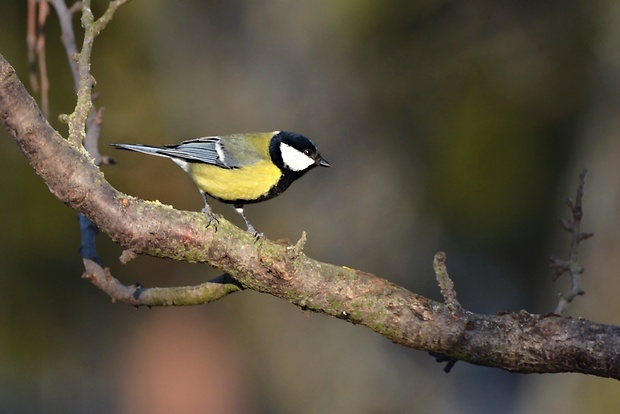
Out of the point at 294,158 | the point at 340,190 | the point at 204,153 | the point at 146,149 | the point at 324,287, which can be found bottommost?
the point at 324,287

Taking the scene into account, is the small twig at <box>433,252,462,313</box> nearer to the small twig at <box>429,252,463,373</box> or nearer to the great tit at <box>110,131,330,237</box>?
the small twig at <box>429,252,463,373</box>

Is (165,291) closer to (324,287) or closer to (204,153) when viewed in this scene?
(324,287)

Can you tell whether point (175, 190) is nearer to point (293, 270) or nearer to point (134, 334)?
point (134, 334)

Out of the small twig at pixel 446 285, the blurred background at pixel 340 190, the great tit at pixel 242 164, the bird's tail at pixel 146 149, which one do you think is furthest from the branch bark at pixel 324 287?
the blurred background at pixel 340 190

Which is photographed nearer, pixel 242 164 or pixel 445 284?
pixel 445 284

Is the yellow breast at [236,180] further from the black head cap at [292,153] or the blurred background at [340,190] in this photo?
the blurred background at [340,190]

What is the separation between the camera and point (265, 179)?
2.52 metres

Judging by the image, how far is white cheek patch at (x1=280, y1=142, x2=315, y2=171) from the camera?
2613 mm

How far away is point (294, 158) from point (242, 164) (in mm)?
200

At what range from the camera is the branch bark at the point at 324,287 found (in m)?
1.57

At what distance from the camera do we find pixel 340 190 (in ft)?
17.2

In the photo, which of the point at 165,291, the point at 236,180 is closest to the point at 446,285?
the point at 165,291

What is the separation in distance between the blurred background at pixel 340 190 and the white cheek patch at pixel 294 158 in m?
2.33

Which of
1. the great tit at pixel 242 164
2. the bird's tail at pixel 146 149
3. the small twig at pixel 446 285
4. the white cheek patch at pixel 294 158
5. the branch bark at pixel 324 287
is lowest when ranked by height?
the branch bark at pixel 324 287
